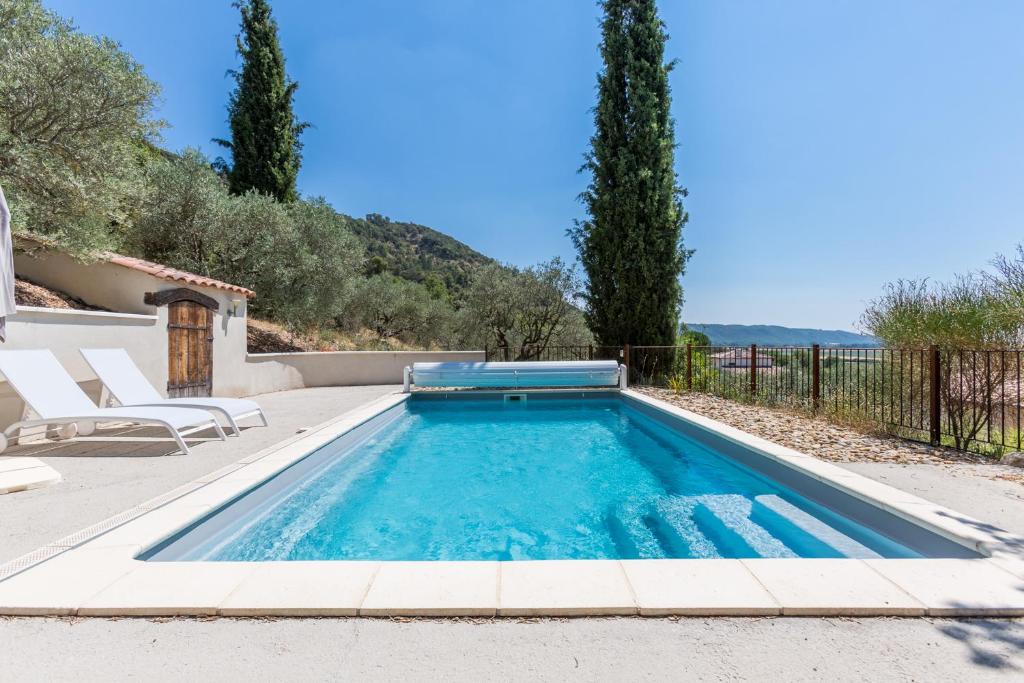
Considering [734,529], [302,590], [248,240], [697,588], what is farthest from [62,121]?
[734,529]

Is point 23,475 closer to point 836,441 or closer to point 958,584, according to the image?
point 958,584

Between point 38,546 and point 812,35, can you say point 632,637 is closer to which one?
point 38,546

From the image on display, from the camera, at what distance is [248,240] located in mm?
12562

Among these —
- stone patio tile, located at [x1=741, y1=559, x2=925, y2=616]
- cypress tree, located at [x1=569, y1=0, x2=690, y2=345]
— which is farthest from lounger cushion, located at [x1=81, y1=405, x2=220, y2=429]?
cypress tree, located at [x1=569, y1=0, x2=690, y2=345]

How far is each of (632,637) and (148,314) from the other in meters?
9.28

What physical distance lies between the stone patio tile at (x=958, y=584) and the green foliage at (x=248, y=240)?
13458 millimetres

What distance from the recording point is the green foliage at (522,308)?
14.0 m

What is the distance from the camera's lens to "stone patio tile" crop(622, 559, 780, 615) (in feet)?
6.46

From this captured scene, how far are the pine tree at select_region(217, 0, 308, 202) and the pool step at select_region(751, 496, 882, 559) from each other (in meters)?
17.4

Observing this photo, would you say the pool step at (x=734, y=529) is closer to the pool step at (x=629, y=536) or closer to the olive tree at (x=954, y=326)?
the pool step at (x=629, y=536)

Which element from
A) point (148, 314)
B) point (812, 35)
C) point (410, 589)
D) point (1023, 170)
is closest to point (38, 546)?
point (410, 589)

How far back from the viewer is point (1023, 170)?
30.6ft

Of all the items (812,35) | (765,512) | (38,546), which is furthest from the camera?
(812,35)

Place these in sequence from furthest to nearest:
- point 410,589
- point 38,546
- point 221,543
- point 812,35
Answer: point 812,35 < point 221,543 < point 38,546 < point 410,589
